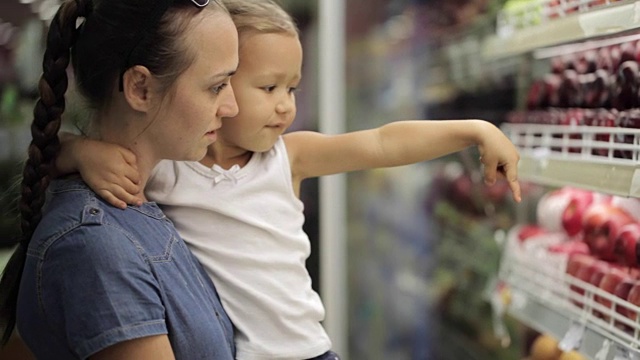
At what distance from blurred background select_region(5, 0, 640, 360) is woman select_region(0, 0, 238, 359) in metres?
0.75

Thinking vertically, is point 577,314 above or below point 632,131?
below

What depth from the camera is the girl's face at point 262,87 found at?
1152 millimetres

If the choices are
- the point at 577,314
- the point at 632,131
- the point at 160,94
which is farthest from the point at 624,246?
the point at 160,94

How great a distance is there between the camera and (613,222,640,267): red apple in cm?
144

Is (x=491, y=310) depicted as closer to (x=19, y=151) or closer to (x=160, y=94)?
(x=19, y=151)

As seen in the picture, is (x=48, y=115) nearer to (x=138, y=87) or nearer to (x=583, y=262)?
(x=138, y=87)

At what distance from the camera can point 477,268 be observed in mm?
2385

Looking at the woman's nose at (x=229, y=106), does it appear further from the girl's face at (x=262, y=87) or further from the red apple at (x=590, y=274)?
the red apple at (x=590, y=274)

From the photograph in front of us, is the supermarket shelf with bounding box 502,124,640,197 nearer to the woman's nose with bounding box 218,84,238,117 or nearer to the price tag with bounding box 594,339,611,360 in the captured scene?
the price tag with bounding box 594,339,611,360

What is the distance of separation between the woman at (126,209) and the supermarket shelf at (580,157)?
0.67m

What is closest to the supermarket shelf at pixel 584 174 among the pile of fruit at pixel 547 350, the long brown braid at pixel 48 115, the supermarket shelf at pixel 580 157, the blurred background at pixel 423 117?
the supermarket shelf at pixel 580 157

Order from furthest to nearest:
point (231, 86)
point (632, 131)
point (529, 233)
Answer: point (529, 233)
point (632, 131)
point (231, 86)

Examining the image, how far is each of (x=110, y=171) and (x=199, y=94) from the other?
0.16 m

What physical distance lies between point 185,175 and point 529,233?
106 centimetres
